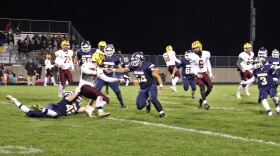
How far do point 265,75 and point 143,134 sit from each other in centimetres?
430

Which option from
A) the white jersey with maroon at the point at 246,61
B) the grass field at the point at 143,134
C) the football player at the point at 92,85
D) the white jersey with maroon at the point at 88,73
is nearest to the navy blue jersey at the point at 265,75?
the grass field at the point at 143,134

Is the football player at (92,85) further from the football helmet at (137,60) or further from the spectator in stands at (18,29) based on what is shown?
the spectator in stands at (18,29)

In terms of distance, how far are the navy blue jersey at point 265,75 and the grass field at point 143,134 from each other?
70 centimetres

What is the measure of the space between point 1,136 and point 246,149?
368 centimetres

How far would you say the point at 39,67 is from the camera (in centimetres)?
3016

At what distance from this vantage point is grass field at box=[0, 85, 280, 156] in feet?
21.8

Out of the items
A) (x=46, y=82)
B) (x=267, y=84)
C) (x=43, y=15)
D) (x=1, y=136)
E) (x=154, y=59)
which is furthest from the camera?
(x=43, y=15)

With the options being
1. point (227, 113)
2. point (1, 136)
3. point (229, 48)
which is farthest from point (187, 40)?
point (1, 136)

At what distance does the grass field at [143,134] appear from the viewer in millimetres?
6637

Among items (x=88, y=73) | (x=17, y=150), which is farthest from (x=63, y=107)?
(x=17, y=150)

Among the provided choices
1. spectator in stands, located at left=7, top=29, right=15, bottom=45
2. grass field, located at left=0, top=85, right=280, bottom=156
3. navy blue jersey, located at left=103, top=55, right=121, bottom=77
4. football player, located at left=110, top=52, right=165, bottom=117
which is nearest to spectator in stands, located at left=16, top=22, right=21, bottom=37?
spectator in stands, located at left=7, top=29, right=15, bottom=45

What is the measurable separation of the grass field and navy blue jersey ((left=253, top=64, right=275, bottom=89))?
27.4 inches

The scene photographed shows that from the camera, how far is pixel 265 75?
11195mm

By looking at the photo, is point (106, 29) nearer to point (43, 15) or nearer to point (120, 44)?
point (120, 44)
